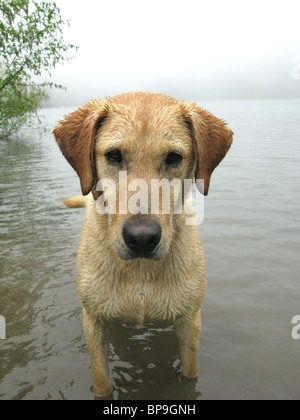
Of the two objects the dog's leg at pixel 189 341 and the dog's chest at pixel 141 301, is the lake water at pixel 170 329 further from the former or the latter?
the dog's chest at pixel 141 301

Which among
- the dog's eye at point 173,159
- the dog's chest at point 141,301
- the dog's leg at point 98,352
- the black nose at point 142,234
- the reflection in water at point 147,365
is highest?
the dog's eye at point 173,159

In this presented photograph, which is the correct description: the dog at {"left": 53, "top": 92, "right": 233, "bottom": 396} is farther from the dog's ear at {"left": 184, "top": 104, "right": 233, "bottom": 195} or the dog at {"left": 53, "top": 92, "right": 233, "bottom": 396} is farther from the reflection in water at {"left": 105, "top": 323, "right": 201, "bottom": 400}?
the reflection in water at {"left": 105, "top": 323, "right": 201, "bottom": 400}

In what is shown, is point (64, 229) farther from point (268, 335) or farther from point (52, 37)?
point (52, 37)

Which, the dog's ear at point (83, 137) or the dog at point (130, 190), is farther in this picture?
the dog's ear at point (83, 137)

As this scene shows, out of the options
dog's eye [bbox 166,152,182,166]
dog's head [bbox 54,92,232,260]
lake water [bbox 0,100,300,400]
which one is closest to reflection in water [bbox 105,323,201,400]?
lake water [bbox 0,100,300,400]

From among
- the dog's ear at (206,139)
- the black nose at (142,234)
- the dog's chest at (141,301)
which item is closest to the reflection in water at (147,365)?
the dog's chest at (141,301)

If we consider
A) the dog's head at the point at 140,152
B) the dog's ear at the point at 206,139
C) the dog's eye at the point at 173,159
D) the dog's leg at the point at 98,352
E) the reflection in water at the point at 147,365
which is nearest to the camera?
the dog's head at the point at 140,152
